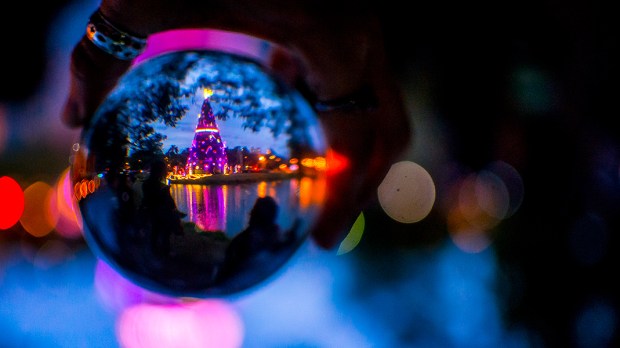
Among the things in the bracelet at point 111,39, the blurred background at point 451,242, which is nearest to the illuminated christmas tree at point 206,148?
the bracelet at point 111,39

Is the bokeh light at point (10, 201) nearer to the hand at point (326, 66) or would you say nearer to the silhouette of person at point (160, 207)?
the hand at point (326, 66)

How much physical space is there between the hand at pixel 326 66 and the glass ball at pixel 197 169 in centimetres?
8

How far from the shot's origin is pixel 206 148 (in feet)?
0.93

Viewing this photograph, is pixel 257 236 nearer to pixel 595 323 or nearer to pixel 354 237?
pixel 595 323

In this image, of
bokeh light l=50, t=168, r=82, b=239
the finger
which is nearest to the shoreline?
the finger

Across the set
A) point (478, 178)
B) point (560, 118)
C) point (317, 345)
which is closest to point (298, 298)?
point (317, 345)

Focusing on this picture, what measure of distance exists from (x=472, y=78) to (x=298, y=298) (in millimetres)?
929

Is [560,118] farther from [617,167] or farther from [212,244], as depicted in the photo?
[212,244]

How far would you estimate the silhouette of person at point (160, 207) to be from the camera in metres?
0.28

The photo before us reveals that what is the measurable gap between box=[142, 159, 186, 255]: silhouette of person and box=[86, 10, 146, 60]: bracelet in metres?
0.14

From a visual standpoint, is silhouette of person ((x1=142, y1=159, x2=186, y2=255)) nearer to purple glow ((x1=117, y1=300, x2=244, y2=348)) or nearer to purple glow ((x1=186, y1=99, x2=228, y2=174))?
purple glow ((x1=186, y1=99, x2=228, y2=174))

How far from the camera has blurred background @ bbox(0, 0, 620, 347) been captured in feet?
3.61

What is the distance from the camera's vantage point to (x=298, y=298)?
1.27 metres

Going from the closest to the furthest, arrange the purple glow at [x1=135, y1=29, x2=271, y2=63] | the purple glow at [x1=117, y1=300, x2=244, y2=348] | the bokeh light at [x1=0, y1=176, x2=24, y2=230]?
the purple glow at [x1=135, y1=29, x2=271, y2=63], the purple glow at [x1=117, y1=300, x2=244, y2=348], the bokeh light at [x1=0, y1=176, x2=24, y2=230]
